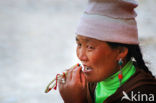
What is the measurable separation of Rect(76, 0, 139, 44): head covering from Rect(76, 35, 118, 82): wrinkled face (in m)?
0.07

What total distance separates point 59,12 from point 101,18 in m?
6.62

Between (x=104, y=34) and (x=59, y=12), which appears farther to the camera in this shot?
(x=59, y=12)

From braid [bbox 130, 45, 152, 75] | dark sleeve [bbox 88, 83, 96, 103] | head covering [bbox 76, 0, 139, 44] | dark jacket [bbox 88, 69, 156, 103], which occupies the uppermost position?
head covering [bbox 76, 0, 139, 44]

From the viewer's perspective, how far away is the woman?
211 cm

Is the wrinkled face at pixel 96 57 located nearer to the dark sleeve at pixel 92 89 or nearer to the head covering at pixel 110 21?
the head covering at pixel 110 21

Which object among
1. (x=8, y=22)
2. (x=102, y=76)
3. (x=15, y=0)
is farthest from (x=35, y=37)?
(x=102, y=76)

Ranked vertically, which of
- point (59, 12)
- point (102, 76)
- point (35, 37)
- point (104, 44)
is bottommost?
point (102, 76)

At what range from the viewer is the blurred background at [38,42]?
15.9 ft

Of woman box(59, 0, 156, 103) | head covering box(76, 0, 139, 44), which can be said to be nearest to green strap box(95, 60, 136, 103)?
woman box(59, 0, 156, 103)

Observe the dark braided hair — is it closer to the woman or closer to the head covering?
the woman

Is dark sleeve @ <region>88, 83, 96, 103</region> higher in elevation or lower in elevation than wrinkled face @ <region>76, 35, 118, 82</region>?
lower

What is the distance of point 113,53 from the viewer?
2.24 m

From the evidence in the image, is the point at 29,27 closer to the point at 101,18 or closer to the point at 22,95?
the point at 22,95

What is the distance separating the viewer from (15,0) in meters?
9.62
